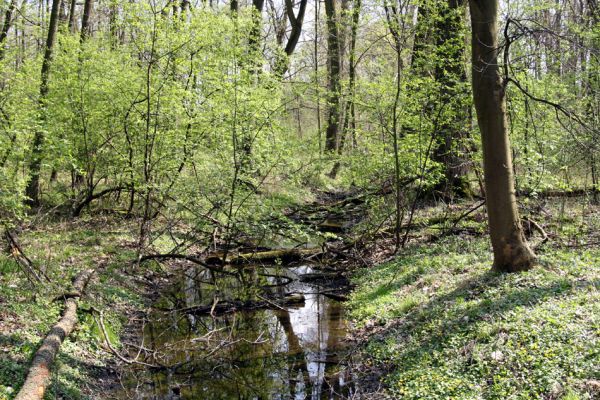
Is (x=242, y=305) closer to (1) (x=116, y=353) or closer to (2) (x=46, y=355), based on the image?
(1) (x=116, y=353)

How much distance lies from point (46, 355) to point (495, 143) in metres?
6.78

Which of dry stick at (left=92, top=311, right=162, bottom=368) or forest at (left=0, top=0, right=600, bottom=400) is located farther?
dry stick at (left=92, top=311, right=162, bottom=368)

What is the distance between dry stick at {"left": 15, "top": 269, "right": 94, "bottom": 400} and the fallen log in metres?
2.22

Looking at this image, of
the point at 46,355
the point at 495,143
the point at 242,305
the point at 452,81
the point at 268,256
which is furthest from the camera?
the point at 268,256

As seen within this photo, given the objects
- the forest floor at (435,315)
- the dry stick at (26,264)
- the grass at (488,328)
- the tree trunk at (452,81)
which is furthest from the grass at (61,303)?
the tree trunk at (452,81)

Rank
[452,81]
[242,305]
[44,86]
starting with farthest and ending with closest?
[44,86] < [452,81] < [242,305]

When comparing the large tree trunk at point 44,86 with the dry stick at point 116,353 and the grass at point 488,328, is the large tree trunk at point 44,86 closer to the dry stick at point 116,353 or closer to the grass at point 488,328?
the dry stick at point 116,353

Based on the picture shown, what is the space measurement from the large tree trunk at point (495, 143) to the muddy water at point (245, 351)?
3.05m

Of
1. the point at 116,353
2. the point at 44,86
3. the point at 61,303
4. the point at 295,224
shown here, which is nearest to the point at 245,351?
the point at 116,353

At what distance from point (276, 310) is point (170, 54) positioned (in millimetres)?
6251

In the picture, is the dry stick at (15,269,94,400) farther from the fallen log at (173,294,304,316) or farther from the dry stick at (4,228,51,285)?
the fallen log at (173,294,304,316)

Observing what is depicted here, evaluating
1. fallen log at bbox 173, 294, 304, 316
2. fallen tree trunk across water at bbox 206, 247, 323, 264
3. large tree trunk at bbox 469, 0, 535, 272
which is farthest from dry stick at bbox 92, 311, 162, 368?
large tree trunk at bbox 469, 0, 535, 272

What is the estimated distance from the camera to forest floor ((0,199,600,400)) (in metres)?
5.33

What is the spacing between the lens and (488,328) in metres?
6.09
